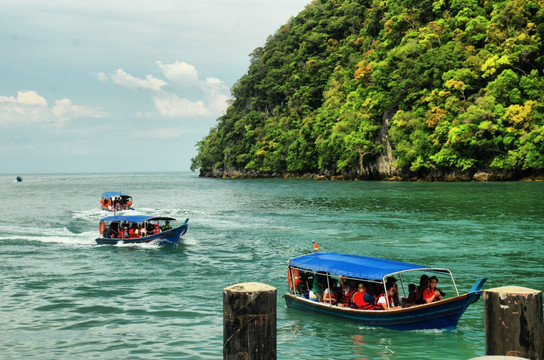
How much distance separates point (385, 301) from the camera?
14.5 metres

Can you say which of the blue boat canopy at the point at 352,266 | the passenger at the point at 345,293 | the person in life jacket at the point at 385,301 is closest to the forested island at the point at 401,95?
the blue boat canopy at the point at 352,266

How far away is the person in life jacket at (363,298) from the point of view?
1484 cm

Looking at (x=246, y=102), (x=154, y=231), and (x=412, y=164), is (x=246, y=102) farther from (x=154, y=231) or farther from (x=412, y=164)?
(x=154, y=231)

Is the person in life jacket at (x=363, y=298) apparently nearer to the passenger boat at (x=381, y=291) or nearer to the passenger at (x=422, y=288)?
the passenger boat at (x=381, y=291)

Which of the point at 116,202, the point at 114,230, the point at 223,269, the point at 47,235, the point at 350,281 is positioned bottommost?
the point at 223,269

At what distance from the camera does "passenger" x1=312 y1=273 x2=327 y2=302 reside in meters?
16.3

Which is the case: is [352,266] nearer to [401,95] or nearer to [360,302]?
[360,302]

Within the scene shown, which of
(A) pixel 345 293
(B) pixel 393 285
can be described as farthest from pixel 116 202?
(B) pixel 393 285

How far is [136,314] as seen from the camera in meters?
16.5

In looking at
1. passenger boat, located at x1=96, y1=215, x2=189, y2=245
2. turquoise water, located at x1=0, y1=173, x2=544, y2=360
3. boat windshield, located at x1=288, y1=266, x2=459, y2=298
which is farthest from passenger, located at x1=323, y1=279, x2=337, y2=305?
passenger boat, located at x1=96, y1=215, x2=189, y2=245

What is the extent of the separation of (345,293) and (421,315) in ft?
7.89

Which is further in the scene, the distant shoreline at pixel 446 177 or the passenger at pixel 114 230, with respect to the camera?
the distant shoreline at pixel 446 177

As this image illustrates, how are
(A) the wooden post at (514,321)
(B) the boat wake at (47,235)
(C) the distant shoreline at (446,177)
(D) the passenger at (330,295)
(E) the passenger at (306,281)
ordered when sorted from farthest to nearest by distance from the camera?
(C) the distant shoreline at (446,177) < (B) the boat wake at (47,235) < (E) the passenger at (306,281) < (D) the passenger at (330,295) < (A) the wooden post at (514,321)

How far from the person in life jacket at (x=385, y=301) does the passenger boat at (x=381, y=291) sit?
184 millimetres
